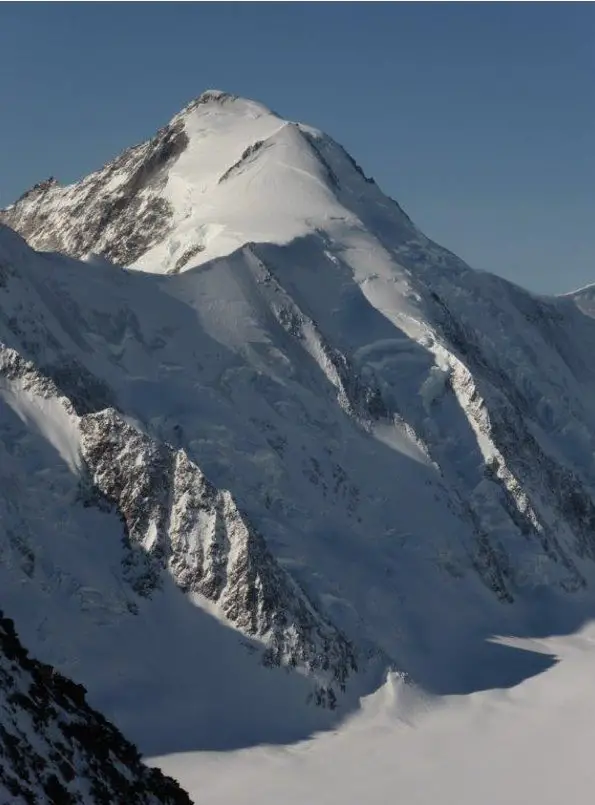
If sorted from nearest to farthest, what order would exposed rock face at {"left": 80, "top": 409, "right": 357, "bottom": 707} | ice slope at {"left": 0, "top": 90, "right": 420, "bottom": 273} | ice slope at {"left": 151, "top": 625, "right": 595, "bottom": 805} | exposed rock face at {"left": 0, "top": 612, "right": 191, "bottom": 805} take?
exposed rock face at {"left": 0, "top": 612, "right": 191, "bottom": 805}
ice slope at {"left": 151, "top": 625, "right": 595, "bottom": 805}
exposed rock face at {"left": 80, "top": 409, "right": 357, "bottom": 707}
ice slope at {"left": 0, "top": 90, "right": 420, "bottom": 273}

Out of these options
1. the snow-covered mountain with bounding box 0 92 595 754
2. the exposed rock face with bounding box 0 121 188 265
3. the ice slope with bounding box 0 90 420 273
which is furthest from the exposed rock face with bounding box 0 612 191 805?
the exposed rock face with bounding box 0 121 188 265

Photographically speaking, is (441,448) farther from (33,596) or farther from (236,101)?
(236,101)

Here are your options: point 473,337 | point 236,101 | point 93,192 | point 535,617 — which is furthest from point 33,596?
point 236,101

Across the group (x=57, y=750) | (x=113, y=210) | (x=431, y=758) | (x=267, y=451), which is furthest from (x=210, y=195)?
(x=57, y=750)

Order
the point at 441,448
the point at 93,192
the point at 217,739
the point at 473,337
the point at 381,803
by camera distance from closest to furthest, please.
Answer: the point at 381,803 < the point at 217,739 < the point at 441,448 < the point at 473,337 < the point at 93,192

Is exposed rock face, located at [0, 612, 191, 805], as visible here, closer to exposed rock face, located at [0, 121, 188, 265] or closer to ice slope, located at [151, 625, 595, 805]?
ice slope, located at [151, 625, 595, 805]

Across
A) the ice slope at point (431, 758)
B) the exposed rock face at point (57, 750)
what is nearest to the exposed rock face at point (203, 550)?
the ice slope at point (431, 758)
